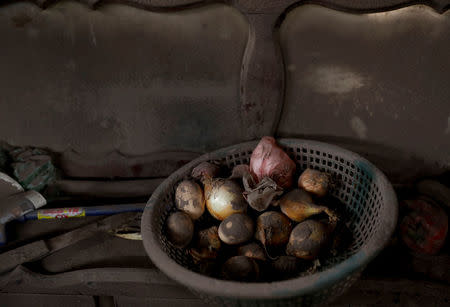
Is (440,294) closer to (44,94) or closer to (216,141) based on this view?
(216,141)

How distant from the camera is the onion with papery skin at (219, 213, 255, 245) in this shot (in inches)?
60.1

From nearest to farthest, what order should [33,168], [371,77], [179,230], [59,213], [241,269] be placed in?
[241,269]
[179,230]
[371,77]
[59,213]
[33,168]

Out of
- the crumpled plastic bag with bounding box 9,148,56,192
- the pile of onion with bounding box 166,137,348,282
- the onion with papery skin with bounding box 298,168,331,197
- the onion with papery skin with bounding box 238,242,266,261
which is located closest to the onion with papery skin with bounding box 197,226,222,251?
the pile of onion with bounding box 166,137,348,282

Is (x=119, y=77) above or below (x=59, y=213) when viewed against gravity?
above

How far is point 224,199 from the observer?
5.29 ft

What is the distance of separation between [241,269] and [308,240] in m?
0.29

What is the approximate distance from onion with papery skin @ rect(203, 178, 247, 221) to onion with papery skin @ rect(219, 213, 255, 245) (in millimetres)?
46

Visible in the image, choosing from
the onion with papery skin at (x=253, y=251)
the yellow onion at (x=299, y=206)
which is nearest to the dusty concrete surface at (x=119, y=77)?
the yellow onion at (x=299, y=206)

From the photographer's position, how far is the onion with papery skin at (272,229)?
153 cm

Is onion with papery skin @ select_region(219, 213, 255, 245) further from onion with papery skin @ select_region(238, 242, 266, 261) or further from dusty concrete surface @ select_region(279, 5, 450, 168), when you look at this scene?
dusty concrete surface @ select_region(279, 5, 450, 168)

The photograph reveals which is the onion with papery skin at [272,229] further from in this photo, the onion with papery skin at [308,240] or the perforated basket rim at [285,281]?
the perforated basket rim at [285,281]

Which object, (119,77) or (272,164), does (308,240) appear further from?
(119,77)

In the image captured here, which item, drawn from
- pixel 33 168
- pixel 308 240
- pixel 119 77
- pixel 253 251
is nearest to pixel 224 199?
pixel 253 251

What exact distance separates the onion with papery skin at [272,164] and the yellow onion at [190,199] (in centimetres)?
29
